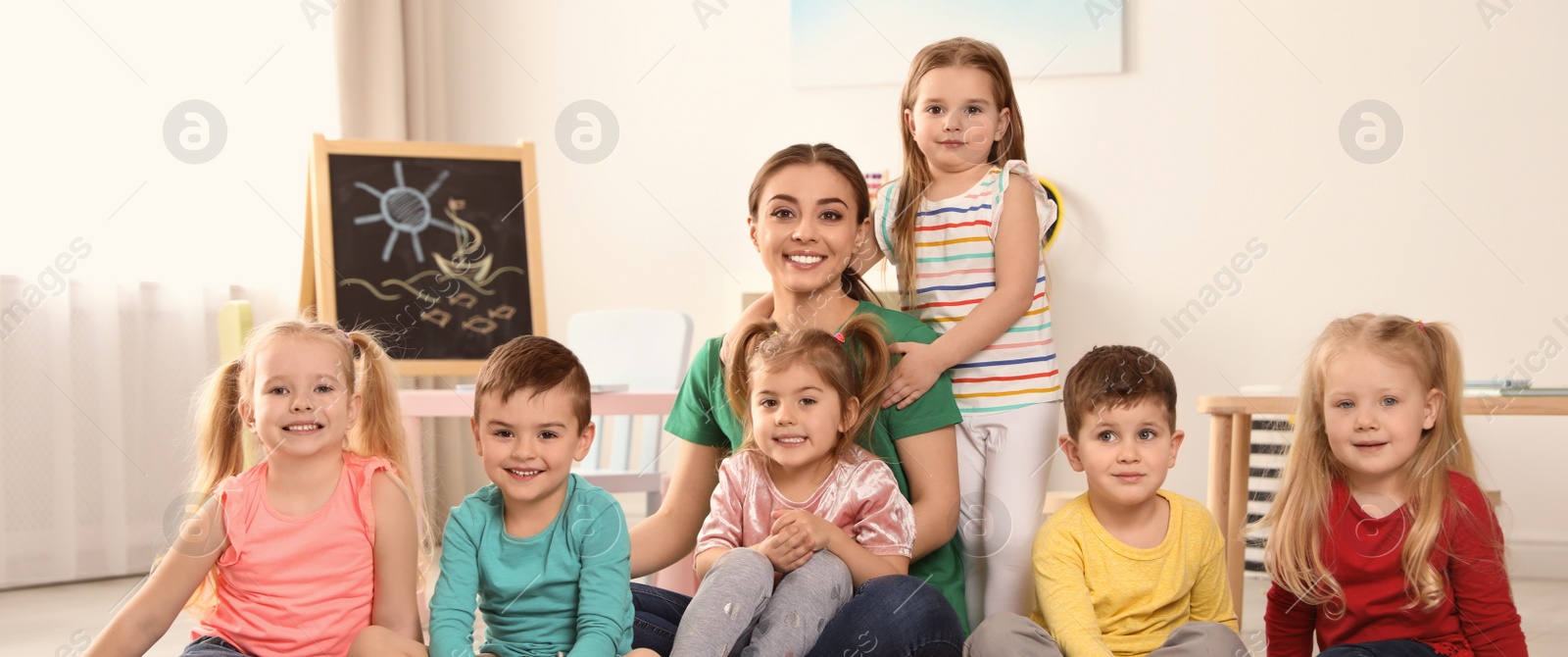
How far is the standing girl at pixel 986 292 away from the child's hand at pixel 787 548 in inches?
14.4

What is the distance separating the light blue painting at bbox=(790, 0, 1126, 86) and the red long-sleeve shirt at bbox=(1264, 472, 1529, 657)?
259 centimetres

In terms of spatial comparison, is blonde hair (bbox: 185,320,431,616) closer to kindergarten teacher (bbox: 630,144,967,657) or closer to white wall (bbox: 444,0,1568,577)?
kindergarten teacher (bbox: 630,144,967,657)

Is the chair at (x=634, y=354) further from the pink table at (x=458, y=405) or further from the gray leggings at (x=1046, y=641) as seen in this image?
the gray leggings at (x=1046, y=641)

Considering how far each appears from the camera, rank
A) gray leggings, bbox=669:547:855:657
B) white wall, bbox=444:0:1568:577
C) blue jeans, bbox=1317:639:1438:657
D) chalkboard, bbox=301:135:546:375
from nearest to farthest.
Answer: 1. gray leggings, bbox=669:547:855:657
2. blue jeans, bbox=1317:639:1438:657
3. chalkboard, bbox=301:135:546:375
4. white wall, bbox=444:0:1568:577

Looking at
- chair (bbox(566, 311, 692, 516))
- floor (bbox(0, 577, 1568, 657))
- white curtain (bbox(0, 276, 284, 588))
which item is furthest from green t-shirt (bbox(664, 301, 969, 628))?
white curtain (bbox(0, 276, 284, 588))

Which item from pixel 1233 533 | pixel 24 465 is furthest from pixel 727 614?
pixel 24 465

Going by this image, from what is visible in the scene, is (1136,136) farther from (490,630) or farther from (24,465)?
(24,465)

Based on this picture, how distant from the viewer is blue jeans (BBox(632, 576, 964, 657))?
1407 millimetres

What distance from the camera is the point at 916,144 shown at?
76.5 inches

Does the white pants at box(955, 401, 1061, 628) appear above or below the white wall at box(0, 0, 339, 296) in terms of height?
below

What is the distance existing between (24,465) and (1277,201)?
3.59 meters

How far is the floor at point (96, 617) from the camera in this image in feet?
8.45

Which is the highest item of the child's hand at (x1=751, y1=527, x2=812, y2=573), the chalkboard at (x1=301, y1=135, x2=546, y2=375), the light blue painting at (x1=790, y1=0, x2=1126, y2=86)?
the light blue painting at (x1=790, y1=0, x2=1126, y2=86)

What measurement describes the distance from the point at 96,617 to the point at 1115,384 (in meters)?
2.46
